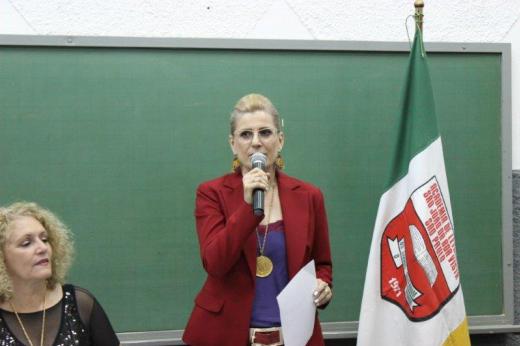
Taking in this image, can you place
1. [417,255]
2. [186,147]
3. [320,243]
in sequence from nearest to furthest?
[320,243] < [417,255] < [186,147]

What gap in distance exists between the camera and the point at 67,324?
2094 millimetres

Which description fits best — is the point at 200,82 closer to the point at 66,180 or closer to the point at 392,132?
the point at 66,180

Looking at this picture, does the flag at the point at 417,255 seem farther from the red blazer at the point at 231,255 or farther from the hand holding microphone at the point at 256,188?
the hand holding microphone at the point at 256,188

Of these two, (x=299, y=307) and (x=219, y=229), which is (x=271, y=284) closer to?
(x=299, y=307)

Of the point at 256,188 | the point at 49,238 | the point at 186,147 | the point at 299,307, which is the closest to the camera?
the point at 256,188

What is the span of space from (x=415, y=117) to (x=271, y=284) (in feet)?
3.38

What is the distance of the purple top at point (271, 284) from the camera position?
208 cm

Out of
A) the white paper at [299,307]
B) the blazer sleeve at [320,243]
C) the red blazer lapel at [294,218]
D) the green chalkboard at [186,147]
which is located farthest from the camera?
the green chalkboard at [186,147]

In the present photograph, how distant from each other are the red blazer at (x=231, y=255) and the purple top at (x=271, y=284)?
0.08 ft

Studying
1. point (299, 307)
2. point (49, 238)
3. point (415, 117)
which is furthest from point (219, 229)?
point (415, 117)

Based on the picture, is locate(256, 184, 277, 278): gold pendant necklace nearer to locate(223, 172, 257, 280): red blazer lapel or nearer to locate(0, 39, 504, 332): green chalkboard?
locate(223, 172, 257, 280): red blazer lapel

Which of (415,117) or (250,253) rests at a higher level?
(415,117)

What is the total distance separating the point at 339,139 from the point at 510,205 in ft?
3.08

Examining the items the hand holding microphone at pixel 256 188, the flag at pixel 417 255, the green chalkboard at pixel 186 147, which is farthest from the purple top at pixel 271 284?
the green chalkboard at pixel 186 147
